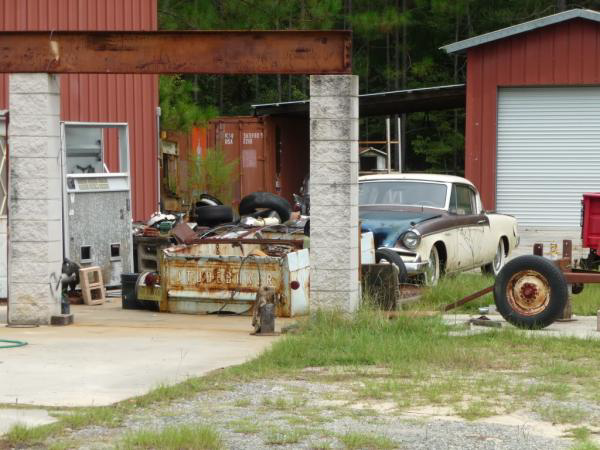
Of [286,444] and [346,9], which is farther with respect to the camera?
[346,9]

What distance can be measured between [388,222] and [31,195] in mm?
5266

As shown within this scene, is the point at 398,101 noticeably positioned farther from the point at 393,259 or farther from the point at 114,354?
the point at 114,354

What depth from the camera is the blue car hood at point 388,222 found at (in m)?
16.2

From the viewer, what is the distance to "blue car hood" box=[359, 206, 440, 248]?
16.2m

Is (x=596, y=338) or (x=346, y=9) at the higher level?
(x=346, y=9)

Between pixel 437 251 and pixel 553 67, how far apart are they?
37.6 feet

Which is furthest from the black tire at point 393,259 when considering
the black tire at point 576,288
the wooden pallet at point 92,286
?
the wooden pallet at point 92,286

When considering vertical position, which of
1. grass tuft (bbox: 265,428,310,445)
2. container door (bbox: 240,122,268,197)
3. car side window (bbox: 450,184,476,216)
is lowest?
grass tuft (bbox: 265,428,310,445)

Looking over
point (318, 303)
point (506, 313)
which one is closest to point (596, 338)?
point (506, 313)

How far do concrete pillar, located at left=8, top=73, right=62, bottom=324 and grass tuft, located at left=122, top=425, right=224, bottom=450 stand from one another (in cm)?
599

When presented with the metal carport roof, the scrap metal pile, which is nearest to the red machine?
the scrap metal pile

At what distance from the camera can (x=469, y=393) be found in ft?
28.9

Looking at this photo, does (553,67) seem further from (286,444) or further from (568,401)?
(286,444)

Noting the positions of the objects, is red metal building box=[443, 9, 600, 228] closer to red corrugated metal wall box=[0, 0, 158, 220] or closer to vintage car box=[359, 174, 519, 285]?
vintage car box=[359, 174, 519, 285]
